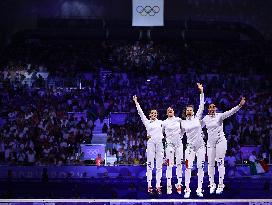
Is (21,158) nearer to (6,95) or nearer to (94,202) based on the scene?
(6,95)

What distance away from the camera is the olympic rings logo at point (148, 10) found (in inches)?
872

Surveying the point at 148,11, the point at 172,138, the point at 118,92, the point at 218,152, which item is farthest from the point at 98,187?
the point at 148,11

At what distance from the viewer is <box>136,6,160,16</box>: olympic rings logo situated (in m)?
22.1

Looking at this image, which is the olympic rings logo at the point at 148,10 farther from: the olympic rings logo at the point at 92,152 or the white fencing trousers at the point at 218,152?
the white fencing trousers at the point at 218,152

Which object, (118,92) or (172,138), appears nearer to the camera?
(172,138)

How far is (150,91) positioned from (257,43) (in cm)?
672

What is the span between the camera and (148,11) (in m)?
22.2

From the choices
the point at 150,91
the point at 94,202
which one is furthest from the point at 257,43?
the point at 94,202

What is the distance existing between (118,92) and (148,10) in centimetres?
395

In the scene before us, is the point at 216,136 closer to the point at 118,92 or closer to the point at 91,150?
the point at 91,150

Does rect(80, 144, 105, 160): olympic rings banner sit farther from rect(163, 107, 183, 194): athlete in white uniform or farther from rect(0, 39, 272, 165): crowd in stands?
rect(163, 107, 183, 194): athlete in white uniform

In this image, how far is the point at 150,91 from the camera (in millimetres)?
22094

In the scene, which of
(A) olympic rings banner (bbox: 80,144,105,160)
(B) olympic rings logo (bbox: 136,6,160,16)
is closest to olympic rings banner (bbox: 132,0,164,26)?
(B) olympic rings logo (bbox: 136,6,160,16)

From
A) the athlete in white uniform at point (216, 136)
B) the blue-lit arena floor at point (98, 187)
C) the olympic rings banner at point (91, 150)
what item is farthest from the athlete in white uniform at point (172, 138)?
the olympic rings banner at point (91, 150)
